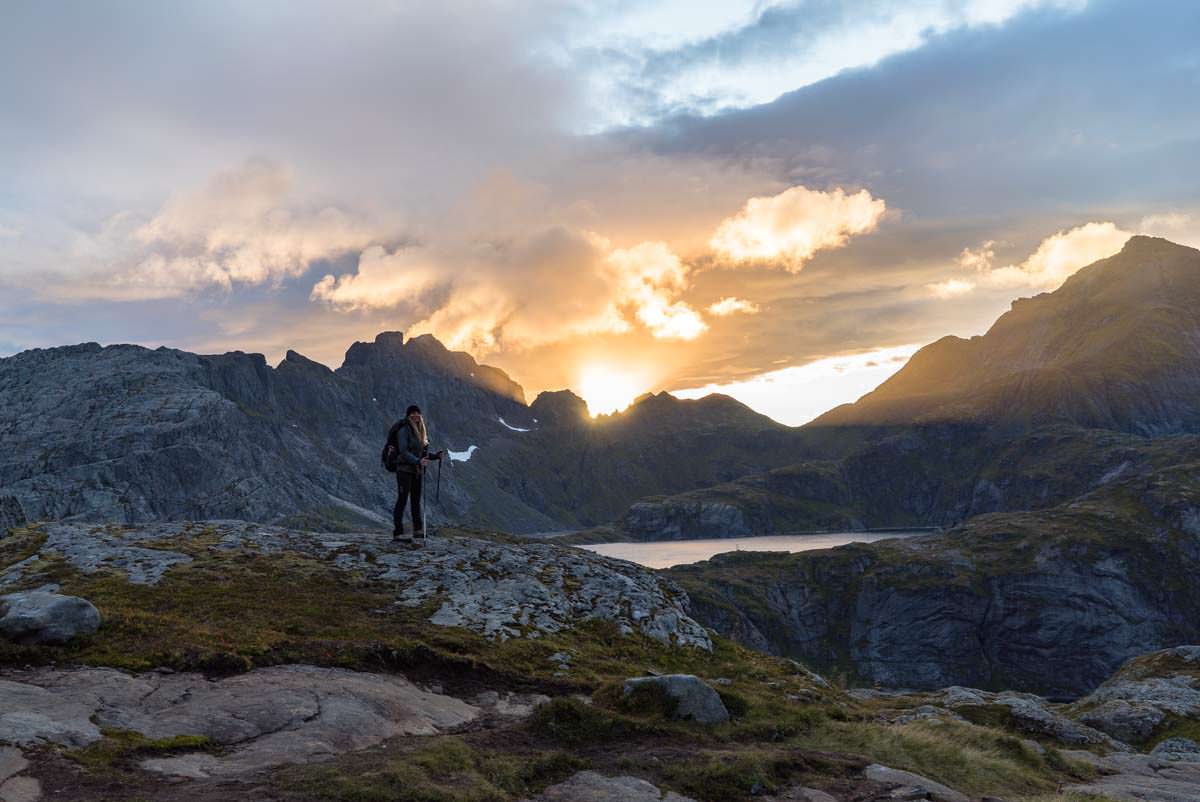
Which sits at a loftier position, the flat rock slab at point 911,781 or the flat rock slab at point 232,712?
the flat rock slab at point 232,712

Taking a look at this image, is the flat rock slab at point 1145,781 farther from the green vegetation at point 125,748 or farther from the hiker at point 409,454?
the hiker at point 409,454

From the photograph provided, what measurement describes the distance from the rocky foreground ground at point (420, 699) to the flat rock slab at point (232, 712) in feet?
0.21

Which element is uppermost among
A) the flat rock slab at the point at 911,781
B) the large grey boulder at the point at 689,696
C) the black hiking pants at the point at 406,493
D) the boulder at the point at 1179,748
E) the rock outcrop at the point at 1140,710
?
the black hiking pants at the point at 406,493

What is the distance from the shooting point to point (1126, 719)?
4222 cm

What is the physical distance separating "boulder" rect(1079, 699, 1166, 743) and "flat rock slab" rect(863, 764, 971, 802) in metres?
33.2

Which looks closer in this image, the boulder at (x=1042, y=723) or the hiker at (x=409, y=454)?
the boulder at (x=1042, y=723)

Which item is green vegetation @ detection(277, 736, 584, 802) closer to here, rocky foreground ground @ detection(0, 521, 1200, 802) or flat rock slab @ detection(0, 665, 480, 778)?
rocky foreground ground @ detection(0, 521, 1200, 802)

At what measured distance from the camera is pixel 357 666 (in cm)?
2000

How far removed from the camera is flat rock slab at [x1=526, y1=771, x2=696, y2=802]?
13716mm

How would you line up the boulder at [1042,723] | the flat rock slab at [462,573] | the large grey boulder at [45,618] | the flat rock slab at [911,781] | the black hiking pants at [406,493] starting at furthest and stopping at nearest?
1. the black hiking pants at [406,493]
2. the boulder at [1042,723]
3. the flat rock slab at [462,573]
4. the large grey boulder at [45,618]
5. the flat rock slab at [911,781]

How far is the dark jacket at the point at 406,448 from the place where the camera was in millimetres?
31359

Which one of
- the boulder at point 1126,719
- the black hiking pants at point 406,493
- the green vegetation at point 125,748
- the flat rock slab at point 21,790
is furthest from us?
the boulder at point 1126,719

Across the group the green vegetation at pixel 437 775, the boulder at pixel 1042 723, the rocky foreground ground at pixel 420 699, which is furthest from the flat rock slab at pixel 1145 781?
the green vegetation at pixel 437 775

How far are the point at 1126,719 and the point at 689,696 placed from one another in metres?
37.9
